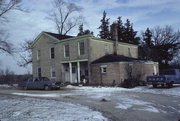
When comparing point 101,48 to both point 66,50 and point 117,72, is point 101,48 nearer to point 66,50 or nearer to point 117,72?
point 66,50

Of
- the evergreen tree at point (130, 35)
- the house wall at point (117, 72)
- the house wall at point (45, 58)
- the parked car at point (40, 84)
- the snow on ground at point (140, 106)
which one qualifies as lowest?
the snow on ground at point (140, 106)

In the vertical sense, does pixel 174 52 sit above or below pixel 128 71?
above

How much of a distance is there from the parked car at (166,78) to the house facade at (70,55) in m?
5.45

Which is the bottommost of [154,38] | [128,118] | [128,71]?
[128,118]

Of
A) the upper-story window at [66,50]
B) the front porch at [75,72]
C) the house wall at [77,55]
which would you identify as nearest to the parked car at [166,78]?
the house wall at [77,55]

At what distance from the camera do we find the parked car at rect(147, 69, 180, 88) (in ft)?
81.1

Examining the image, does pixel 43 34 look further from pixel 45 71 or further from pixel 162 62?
pixel 162 62

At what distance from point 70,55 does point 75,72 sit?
2.92 metres

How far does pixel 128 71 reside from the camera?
30.4 metres

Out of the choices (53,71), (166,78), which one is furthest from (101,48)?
(166,78)

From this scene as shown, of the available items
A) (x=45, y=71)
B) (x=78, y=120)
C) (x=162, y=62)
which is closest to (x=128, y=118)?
(x=78, y=120)

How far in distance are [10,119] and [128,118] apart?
16.7 ft

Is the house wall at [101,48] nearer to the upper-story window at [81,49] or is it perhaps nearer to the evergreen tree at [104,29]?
the upper-story window at [81,49]

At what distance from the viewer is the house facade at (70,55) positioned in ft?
107
